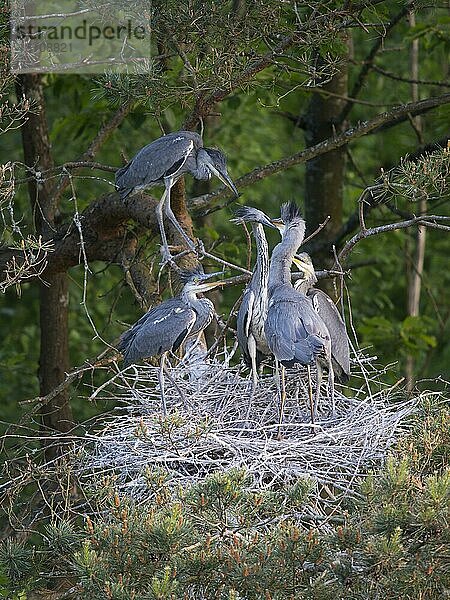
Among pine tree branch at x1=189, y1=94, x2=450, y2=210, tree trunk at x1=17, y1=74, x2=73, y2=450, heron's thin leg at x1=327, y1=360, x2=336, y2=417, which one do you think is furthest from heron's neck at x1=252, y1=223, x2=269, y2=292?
tree trunk at x1=17, y1=74, x2=73, y2=450

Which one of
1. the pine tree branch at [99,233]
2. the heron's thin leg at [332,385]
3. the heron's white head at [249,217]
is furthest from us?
the pine tree branch at [99,233]

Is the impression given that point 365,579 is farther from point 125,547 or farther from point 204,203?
point 204,203

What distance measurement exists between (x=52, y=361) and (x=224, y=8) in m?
2.68

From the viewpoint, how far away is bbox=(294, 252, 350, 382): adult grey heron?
14.2 ft

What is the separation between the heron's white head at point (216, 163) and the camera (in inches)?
195

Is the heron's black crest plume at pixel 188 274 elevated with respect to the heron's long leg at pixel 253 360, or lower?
elevated

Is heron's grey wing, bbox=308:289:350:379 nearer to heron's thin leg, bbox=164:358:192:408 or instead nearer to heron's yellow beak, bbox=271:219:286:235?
heron's yellow beak, bbox=271:219:286:235

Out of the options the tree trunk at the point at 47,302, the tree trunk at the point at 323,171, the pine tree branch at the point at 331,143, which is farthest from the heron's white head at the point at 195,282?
the tree trunk at the point at 323,171

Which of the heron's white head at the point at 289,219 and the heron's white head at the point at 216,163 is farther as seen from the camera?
the heron's white head at the point at 216,163

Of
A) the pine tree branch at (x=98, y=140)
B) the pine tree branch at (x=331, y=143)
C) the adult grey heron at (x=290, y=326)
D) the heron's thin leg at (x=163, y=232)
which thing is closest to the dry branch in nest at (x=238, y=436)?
the adult grey heron at (x=290, y=326)

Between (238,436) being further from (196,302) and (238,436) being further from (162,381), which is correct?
(196,302)

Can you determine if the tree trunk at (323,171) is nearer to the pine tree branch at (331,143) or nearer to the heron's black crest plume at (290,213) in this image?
the pine tree branch at (331,143)

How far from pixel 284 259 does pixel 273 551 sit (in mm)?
1963

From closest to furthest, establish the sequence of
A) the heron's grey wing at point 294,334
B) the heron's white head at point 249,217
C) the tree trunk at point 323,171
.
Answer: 1. the heron's grey wing at point 294,334
2. the heron's white head at point 249,217
3. the tree trunk at point 323,171
